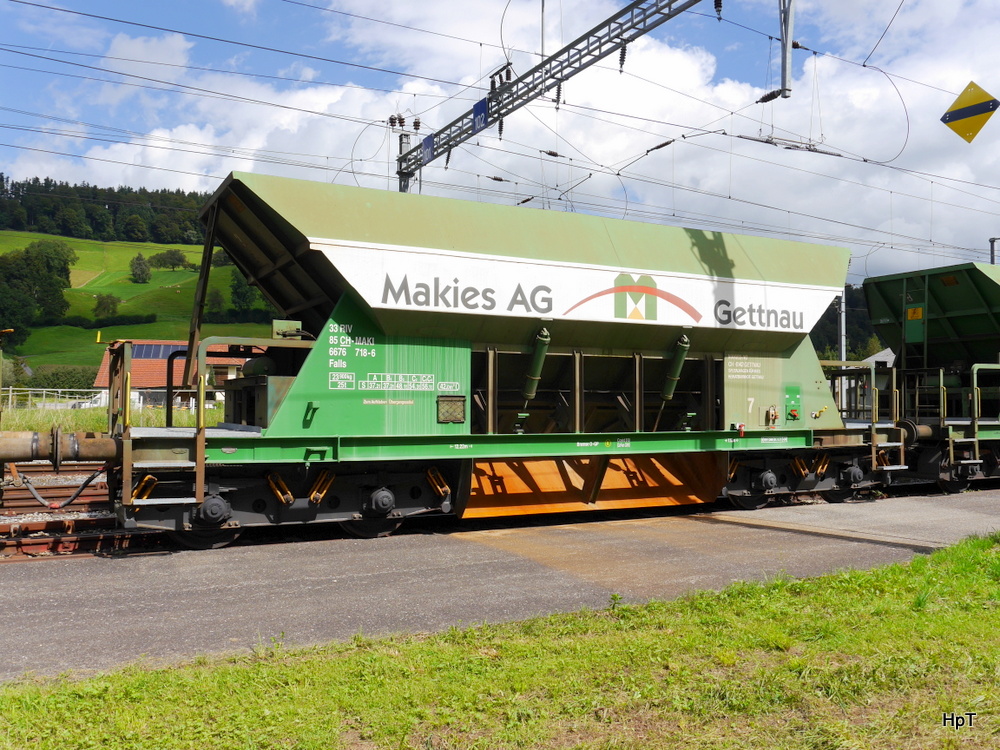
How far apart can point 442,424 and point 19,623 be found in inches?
206

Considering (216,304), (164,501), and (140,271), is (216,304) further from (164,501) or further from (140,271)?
(164,501)

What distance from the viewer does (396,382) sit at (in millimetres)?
9969

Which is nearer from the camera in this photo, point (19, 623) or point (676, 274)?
point (19, 623)

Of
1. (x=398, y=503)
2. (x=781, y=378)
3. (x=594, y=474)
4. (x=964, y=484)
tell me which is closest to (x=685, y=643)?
(x=398, y=503)

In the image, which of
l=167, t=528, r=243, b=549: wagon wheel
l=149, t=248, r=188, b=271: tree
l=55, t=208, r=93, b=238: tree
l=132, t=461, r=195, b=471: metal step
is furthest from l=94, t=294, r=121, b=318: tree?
l=132, t=461, r=195, b=471: metal step

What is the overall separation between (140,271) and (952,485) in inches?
4869

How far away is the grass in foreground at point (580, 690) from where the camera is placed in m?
3.81

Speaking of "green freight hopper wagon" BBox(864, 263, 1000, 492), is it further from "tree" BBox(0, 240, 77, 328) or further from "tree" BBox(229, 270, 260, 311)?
"tree" BBox(0, 240, 77, 328)

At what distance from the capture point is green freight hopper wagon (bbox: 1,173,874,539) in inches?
366

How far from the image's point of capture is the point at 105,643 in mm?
5559

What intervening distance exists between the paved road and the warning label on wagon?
1.88 meters

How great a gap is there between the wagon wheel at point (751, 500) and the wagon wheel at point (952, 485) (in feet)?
14.7

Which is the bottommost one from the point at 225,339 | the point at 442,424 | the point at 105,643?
the point at 105,643

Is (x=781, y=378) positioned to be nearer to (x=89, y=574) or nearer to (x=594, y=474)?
(x=594, y=474)
